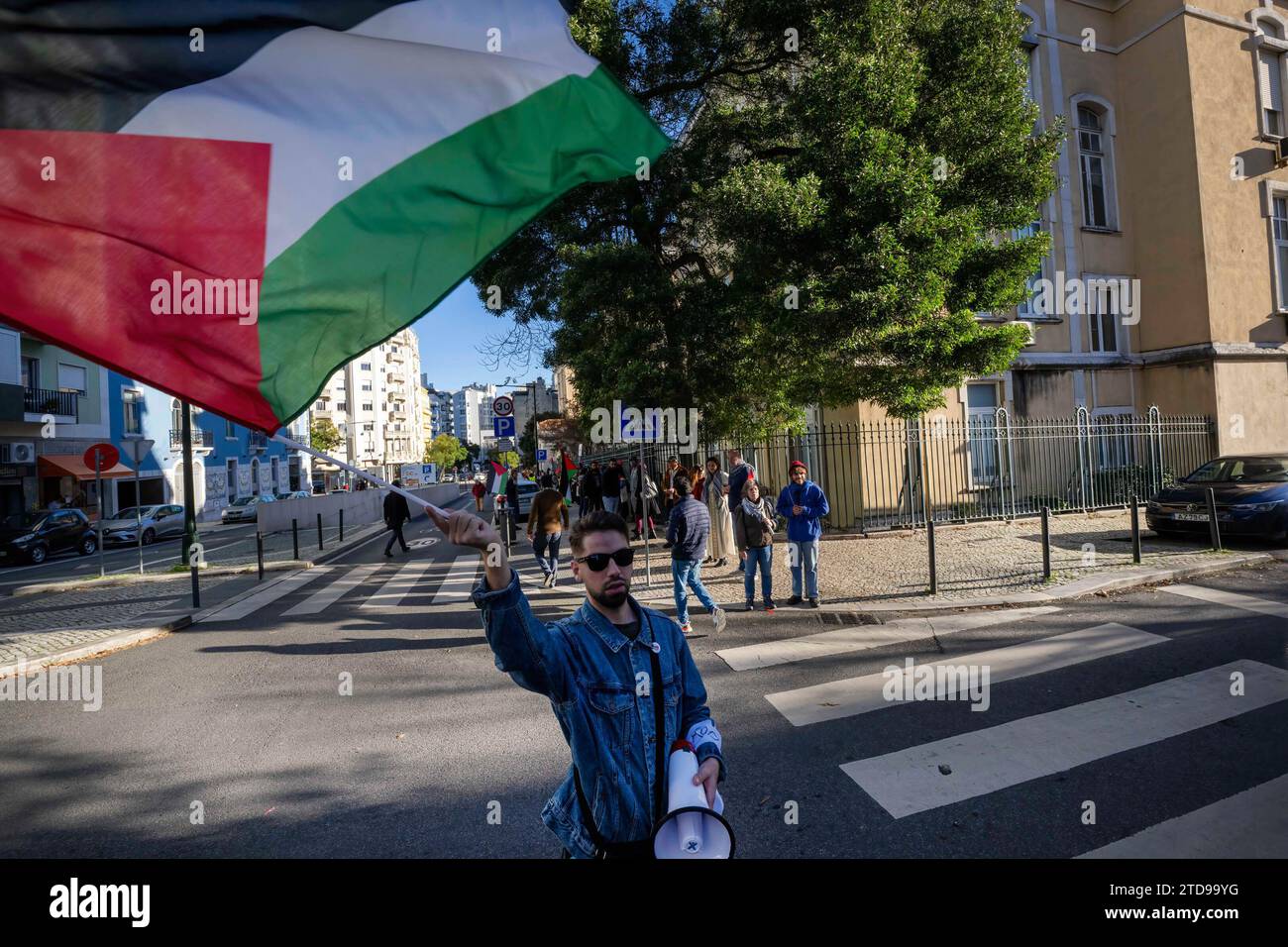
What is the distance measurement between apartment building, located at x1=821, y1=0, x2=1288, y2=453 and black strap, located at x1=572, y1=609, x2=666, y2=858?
65.5 ft

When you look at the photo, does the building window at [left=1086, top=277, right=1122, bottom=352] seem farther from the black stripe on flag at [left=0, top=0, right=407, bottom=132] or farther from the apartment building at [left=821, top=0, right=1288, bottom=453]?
the black stripe on flag at [left=0, top=0, right=407, bottom=132]

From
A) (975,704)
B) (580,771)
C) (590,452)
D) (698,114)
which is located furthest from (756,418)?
(590,452)

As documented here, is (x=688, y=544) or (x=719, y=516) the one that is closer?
(x=688, y=544)

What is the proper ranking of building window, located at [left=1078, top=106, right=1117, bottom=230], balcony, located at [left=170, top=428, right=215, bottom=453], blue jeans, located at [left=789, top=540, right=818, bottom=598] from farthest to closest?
balcony, located at [left=170, top=428, right=215, bottom=453] < building window, located at [left=1078, top=106, right=1117, bottom=230] < blue jeans, located at [left=789, top=540, right=818, bottom=598]

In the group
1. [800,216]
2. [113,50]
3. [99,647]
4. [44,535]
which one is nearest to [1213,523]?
[800,216]

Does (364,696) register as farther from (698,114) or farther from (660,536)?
(660,536)

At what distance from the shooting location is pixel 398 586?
41.9 ft

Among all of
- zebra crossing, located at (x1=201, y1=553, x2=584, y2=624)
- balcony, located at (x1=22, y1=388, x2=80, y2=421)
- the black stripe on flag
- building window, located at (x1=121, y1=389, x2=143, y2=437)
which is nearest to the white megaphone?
the black stripe on flag

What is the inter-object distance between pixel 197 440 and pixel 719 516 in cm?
4012

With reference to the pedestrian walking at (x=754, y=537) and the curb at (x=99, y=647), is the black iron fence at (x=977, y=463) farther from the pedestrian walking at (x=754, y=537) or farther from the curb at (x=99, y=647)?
the curb at (x=99, y=647)

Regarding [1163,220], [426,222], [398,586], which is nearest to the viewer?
[426,222]

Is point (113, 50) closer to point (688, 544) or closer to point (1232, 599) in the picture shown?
point (688, 544)

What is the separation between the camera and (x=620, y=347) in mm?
11664

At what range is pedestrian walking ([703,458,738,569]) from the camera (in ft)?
41.8
